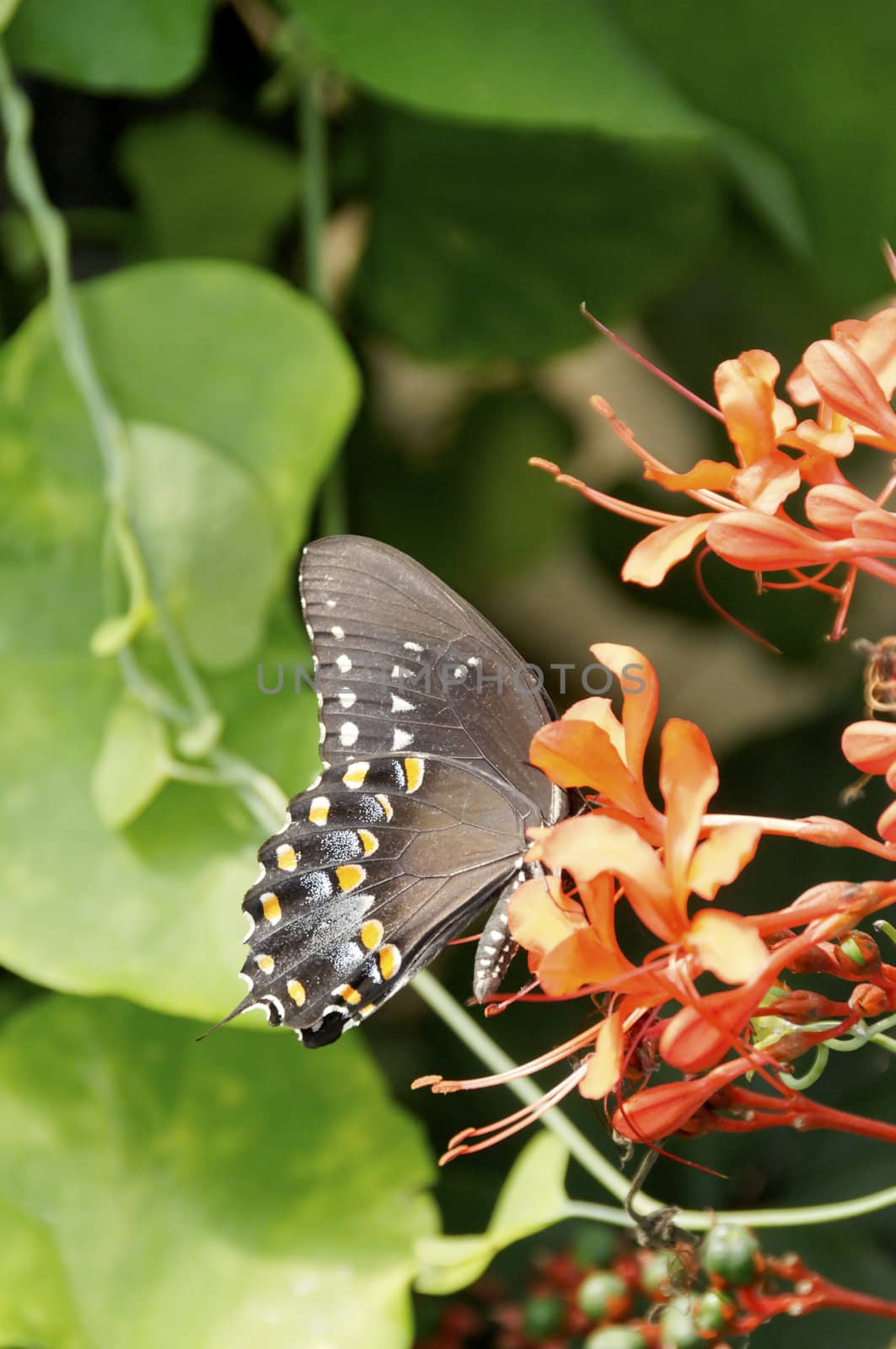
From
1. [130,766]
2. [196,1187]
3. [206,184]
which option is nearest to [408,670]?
[130,766]

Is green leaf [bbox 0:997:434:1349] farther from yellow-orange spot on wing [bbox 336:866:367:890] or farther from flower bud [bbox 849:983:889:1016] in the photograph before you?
flower bud [bbox 849:983:889:1016]

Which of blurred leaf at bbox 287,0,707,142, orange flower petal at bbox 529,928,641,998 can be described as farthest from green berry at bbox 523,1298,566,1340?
blurred leaf at bbox 287,0,707,142

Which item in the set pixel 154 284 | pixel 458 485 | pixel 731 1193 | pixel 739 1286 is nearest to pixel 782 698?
pixel 458 485

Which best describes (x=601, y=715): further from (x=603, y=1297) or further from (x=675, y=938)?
(x=603, y=1297)

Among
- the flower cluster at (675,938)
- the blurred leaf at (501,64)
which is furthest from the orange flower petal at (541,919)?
the blurred leaf at (501,64)

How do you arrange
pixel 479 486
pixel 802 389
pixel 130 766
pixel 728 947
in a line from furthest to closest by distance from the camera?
pixel 479 486, pixel 130 766, pixel 802 389, pixel 728 947

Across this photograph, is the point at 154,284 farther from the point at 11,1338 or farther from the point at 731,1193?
the point at 731,1193
